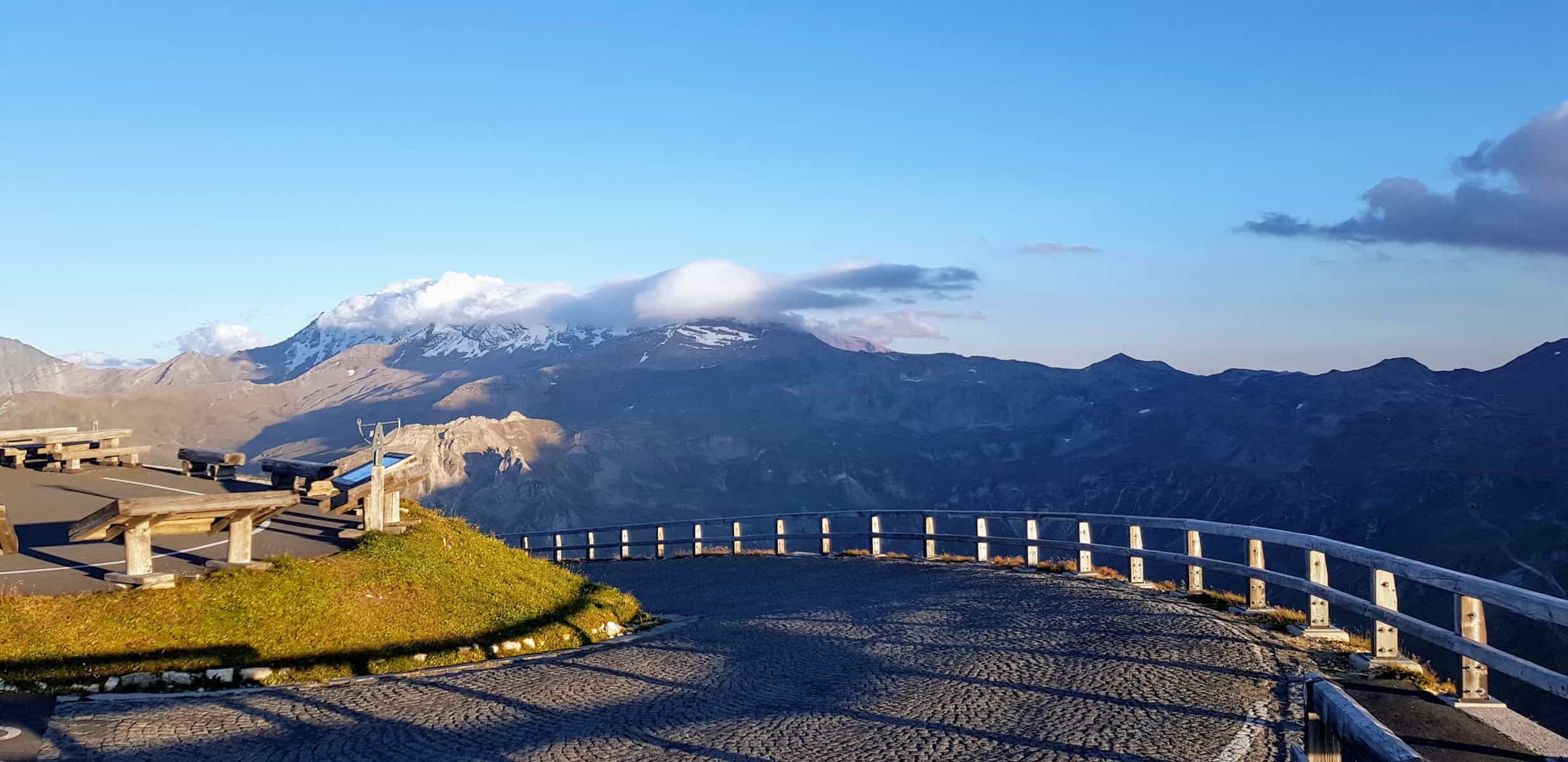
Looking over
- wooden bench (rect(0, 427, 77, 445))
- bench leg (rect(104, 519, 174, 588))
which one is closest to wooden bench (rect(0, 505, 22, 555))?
bench leg (rect(104, 519, 174, 588))

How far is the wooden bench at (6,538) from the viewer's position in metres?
14.5

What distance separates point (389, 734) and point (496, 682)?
2139 mm

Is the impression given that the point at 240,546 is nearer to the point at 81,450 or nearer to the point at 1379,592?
the point at 1379,592

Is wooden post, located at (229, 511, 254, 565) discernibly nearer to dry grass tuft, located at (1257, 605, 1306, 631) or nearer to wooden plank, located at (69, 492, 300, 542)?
wooden plank, located at (69, 492, 300, 542)

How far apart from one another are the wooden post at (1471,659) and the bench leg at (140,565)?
13012 mm

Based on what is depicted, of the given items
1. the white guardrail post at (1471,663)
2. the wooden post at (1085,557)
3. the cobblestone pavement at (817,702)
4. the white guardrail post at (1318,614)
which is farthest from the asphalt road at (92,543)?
the white guardrail post at (1471,663)

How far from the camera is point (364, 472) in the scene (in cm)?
1838

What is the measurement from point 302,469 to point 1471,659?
19.7 metres

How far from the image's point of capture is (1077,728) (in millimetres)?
8188

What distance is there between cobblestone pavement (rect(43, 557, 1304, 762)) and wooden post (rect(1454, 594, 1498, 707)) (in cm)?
133

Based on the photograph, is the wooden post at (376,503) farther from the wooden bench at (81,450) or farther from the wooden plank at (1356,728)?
the wooden plank at (1356,728)

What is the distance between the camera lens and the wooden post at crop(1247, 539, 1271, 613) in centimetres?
1313

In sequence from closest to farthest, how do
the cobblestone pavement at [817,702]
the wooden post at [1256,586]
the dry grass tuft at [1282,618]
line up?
the cobblestone pavement at [817,702]
the dry grass tuft at [1282,618]
the wooden post at [1256,586]

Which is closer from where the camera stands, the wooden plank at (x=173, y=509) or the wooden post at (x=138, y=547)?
the wooden plank at (x=173, y=509)
